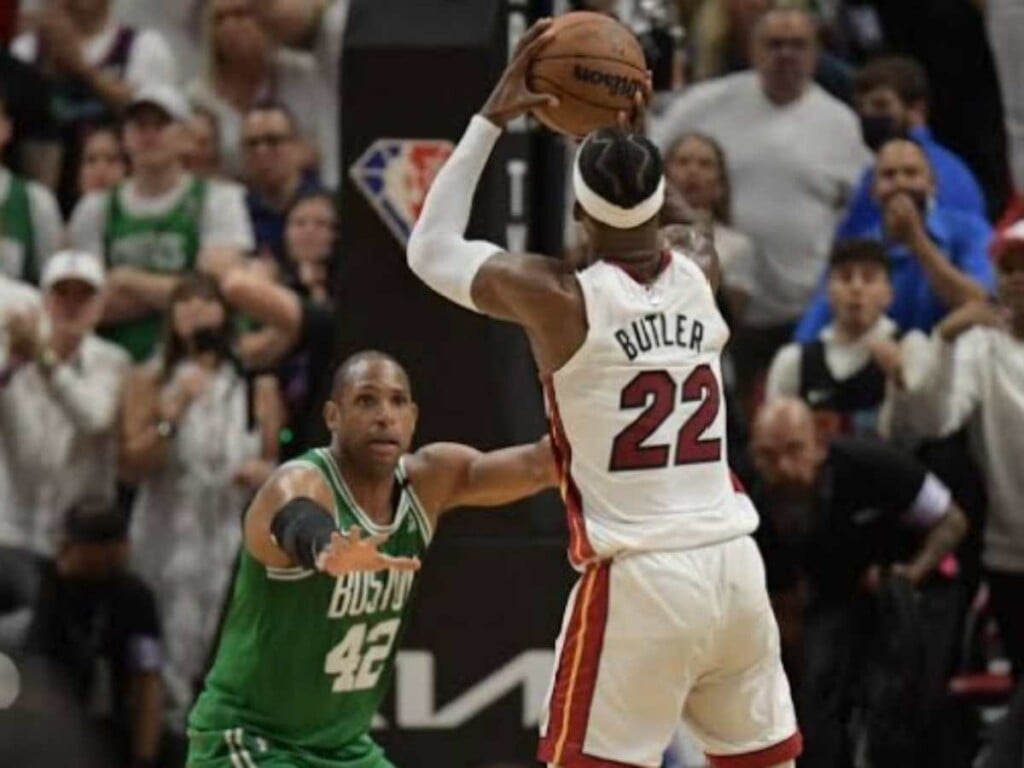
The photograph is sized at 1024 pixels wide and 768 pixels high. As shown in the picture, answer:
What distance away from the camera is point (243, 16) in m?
14.0

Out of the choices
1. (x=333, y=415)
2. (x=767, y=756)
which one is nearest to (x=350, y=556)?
(x=333, y=415)

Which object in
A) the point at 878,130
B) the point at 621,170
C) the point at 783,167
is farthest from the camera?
the point at 878,130

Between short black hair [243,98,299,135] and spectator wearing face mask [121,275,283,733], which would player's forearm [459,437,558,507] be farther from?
short black hair [243,98,299,135]

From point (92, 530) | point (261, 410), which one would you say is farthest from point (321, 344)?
point (92, 530)

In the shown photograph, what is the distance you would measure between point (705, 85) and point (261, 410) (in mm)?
2612

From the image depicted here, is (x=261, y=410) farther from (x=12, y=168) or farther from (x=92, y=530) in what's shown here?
(x=12, y=168)

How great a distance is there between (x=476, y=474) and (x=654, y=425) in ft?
3.11

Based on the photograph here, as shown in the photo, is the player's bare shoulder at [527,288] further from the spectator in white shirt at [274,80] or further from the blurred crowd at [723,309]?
the spectator in white shirt at [274,80]

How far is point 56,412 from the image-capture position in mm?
12195

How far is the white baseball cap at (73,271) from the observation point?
12211mm

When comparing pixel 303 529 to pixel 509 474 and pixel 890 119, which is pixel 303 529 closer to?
pixel 509 474

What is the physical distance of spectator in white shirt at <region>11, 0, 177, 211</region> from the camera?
46.2 feet

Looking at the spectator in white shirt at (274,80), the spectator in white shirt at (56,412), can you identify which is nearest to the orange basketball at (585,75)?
the spectator in white shirt at (56,412)

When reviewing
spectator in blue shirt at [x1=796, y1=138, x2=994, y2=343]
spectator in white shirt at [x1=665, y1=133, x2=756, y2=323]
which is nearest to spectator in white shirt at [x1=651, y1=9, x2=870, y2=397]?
spectator in white shirt at [x1=665, y1=133, x2=756, y2=323]
